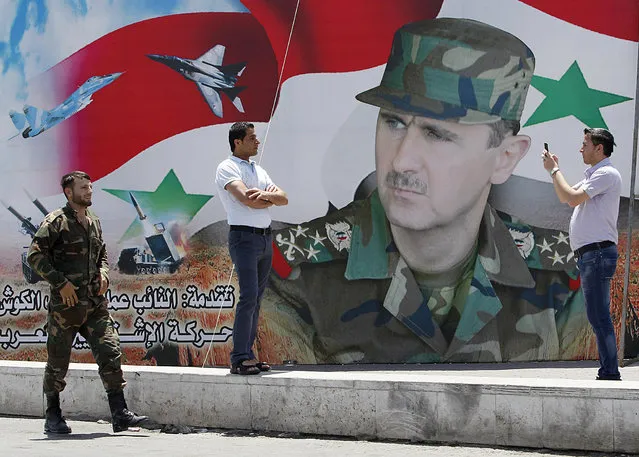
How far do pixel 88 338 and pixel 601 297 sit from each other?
3.22 metres

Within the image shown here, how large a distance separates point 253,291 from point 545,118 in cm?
315

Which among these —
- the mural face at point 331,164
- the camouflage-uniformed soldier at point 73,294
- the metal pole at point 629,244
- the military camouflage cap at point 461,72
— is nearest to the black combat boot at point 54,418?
the camouflage-uniformed soldier at point 73,294

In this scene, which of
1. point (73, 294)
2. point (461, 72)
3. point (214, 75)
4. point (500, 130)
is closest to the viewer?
point (73, 294)

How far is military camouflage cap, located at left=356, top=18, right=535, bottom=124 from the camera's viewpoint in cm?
884

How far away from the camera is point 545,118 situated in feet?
29.3

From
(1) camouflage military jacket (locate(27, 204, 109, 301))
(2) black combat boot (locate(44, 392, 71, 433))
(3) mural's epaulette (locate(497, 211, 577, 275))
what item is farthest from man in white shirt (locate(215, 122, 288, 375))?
(3) mural's epaulette (locate(497, 211, 577, 275))

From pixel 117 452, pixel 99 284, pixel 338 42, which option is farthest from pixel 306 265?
pixel 117 452

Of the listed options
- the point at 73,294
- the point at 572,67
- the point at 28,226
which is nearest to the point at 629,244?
the point at 572,67

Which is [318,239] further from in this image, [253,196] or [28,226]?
[28,226]

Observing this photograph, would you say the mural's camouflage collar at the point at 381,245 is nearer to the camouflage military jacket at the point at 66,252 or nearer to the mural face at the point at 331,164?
the mural face at the point at 331,164

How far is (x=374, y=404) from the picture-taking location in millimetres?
6461

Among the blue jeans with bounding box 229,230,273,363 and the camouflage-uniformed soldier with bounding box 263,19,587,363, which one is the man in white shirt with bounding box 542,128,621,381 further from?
the camouflage-uniformed soldier with bounding box 263,19,587,363

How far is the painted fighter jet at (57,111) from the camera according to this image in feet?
32.1

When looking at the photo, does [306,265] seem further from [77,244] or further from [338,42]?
[77,244]
